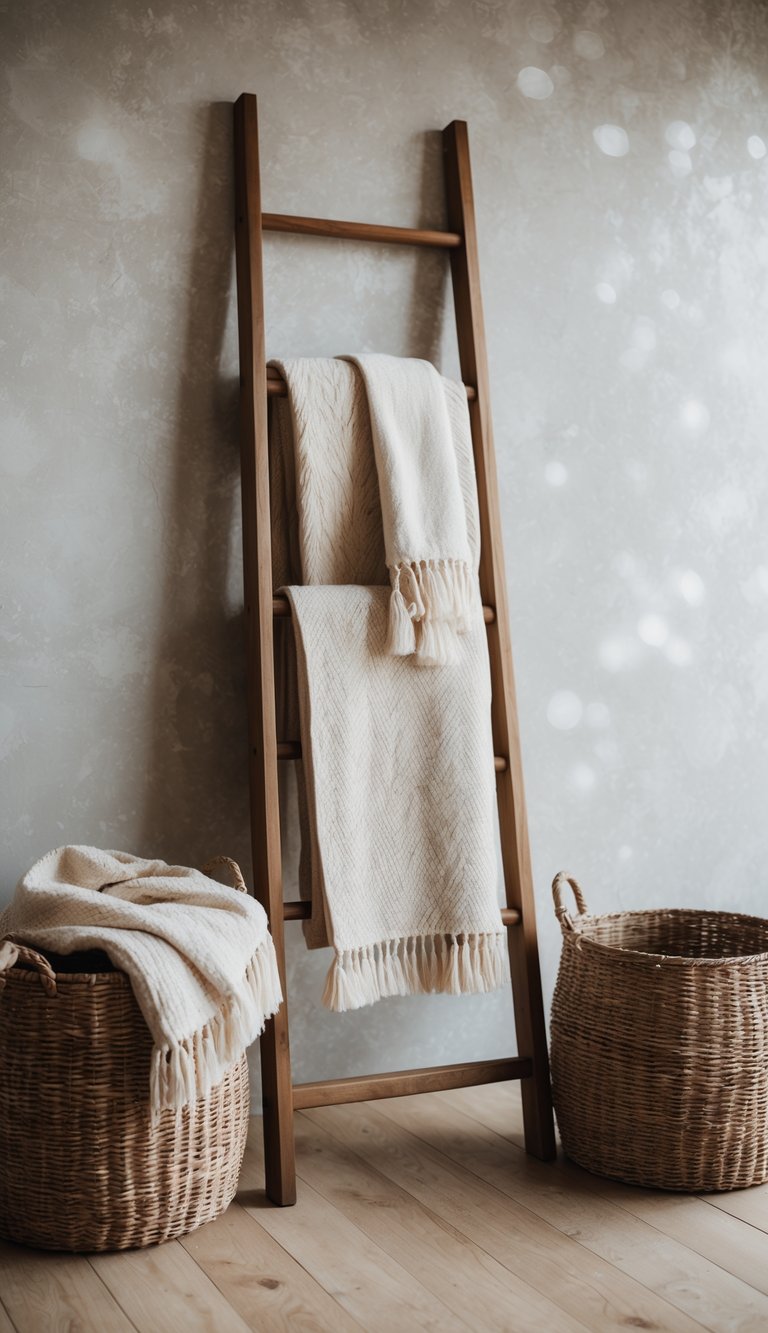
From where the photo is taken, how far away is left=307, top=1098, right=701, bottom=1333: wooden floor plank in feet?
4.73

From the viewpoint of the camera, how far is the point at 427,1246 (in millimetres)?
1602

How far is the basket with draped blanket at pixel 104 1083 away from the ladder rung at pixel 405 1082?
0.24m

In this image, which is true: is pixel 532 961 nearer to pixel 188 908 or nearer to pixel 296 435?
pixel 188 908

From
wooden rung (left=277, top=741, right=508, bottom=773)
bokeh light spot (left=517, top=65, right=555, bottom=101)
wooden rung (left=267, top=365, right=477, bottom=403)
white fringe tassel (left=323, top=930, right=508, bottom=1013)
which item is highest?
bokeh light spot (left=517, top=65, right=555, bottom=101)

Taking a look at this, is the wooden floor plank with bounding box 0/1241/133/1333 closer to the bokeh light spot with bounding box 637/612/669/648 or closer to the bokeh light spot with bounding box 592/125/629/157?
the bokeh light spot with bounding box 637/612/669/648

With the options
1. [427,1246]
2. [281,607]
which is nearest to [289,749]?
[281,607]

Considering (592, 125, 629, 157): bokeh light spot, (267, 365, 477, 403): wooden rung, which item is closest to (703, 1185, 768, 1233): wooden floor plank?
(267, 365, 477, 403): wooden rung

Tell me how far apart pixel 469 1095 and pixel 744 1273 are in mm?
702

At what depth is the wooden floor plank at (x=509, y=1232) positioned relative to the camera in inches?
56.7

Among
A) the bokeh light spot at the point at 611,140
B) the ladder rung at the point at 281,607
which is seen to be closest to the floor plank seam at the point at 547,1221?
the ladder rung at the point at 281,607

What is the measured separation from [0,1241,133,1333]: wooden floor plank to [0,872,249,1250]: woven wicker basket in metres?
0.02

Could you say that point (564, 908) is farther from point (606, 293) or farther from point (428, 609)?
point (606, 293)

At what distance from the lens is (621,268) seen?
232cm

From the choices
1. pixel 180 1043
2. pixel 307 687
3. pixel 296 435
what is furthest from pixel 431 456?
pixel 180 1043
